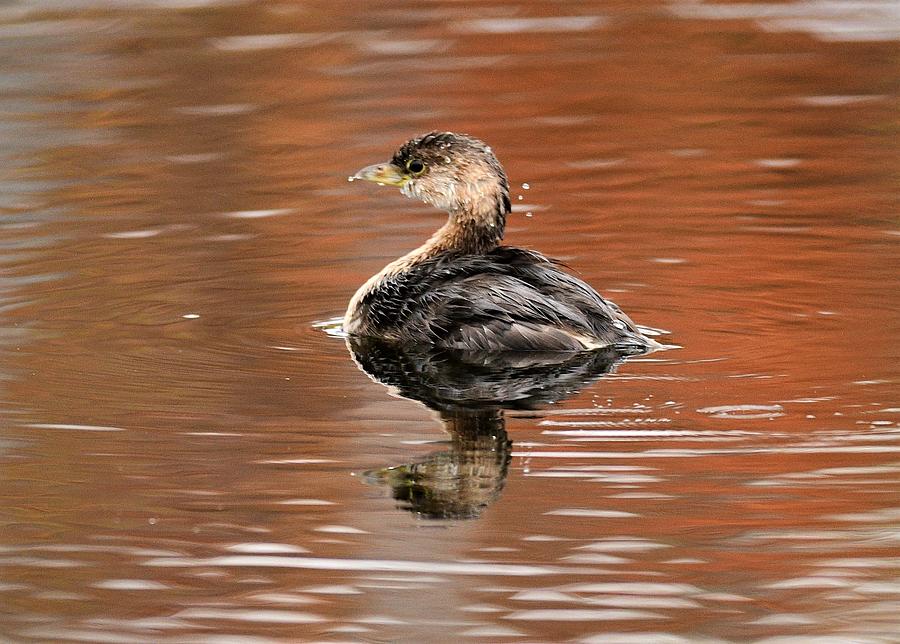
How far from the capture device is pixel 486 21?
16594 mm

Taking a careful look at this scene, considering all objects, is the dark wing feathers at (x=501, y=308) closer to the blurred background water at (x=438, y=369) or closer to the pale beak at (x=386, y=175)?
the blurred background water at (x=438, y=369)

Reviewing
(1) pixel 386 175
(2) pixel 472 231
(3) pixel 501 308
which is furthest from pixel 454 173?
(3) pixel 501 308

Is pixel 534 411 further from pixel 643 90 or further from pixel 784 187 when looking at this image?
pixel 643 90

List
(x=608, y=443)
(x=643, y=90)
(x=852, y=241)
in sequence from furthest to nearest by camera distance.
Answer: (x=643, y=90) < (x=852, y=241) < (x=608, y=443)

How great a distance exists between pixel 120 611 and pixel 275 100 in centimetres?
902

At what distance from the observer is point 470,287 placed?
8023 millimetres

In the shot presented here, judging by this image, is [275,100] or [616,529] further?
[275,100]

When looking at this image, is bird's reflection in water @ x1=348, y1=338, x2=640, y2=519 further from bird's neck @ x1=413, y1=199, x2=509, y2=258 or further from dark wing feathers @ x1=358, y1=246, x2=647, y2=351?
bird's neck @ x1=413, y1=199, x2=509, y2=258

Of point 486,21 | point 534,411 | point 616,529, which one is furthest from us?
point 486,21

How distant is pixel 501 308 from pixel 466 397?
78 centimetres

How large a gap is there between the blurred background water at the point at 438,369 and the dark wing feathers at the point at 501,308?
9.0 inches

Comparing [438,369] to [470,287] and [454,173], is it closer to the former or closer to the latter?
[470,287]

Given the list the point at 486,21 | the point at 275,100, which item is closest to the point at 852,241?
the point at 275,100

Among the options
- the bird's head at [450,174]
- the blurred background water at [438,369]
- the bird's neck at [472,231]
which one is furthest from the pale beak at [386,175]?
the blurred background water at [438,369]
